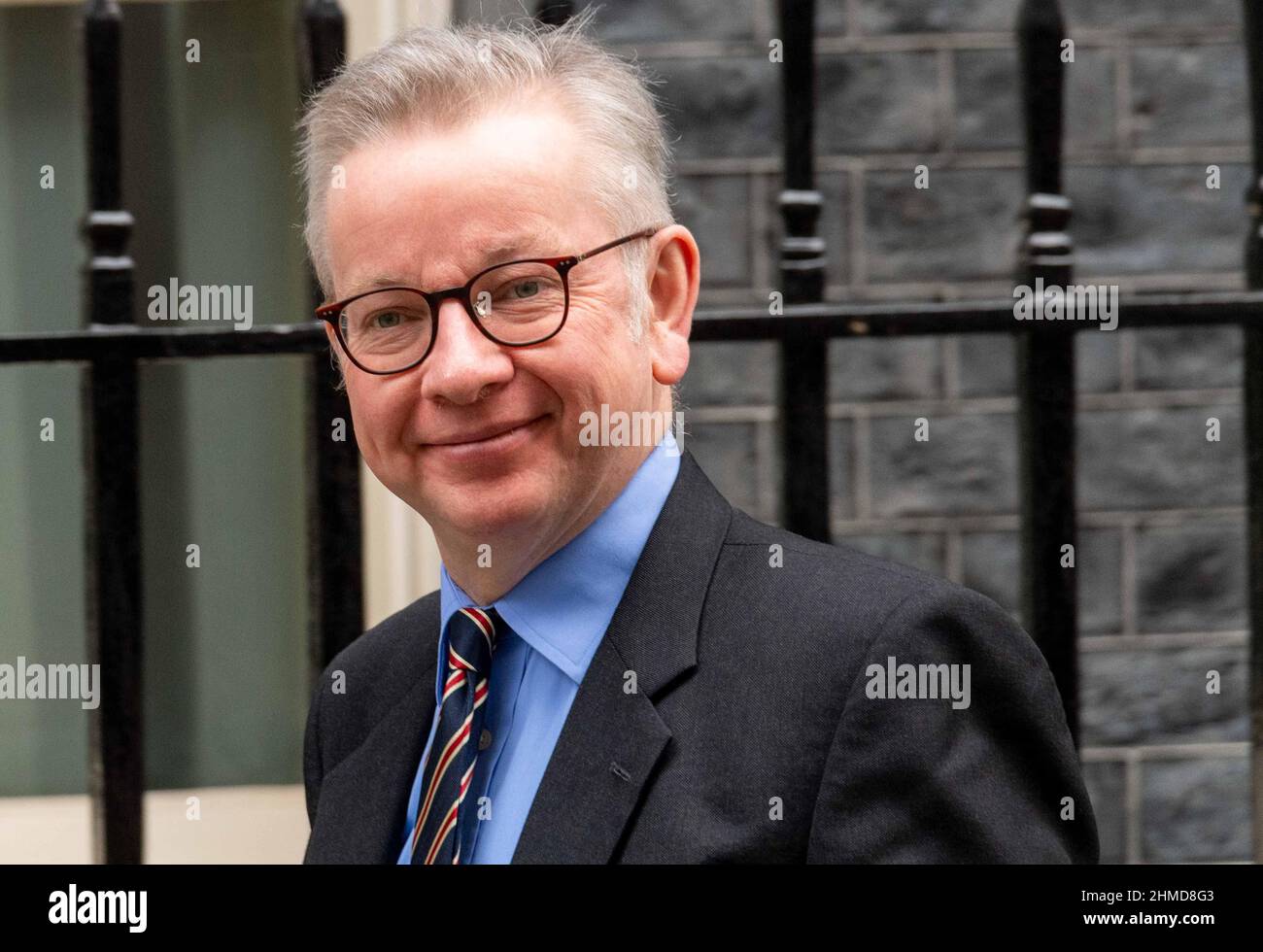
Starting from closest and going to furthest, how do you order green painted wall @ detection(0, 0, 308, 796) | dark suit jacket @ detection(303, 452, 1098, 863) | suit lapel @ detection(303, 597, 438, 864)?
dark suit jacket @ detection(303, 452, 1098, 863) → suit lapel @ detection(303, 597, 438, 864) → green painted wall @ detection(0, 0, 308, 796)

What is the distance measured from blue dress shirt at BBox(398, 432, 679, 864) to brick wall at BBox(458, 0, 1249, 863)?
104cm

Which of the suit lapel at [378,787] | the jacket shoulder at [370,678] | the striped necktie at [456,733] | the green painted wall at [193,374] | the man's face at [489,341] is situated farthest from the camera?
the green painted wall at [193,374]

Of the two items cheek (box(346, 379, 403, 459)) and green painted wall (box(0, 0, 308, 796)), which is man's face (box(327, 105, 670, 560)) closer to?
cheek (box(346, 379, 403, 459))

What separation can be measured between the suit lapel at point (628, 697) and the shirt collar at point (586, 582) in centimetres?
2

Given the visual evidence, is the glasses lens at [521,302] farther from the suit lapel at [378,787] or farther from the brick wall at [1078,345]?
the brick wall at [1078,345]

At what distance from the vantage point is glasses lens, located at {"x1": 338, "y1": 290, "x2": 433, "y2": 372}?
150 cm

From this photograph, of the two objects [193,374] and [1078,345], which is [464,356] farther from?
[1078,345]

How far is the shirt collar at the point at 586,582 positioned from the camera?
1.56m

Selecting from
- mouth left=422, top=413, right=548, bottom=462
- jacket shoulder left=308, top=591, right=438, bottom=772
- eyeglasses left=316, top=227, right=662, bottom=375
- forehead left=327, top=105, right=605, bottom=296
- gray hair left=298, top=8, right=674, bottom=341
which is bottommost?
jacket shoulder left=308, top=591, right=438, bottom=772

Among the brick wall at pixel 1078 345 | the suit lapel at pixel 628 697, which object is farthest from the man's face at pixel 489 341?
the brick wall at pixel 1078 345

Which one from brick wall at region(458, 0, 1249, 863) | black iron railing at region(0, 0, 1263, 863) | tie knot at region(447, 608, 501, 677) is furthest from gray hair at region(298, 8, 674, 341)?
brick wall at region(458, 0, 1249, 863)

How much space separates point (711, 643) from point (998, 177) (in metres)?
1.47
